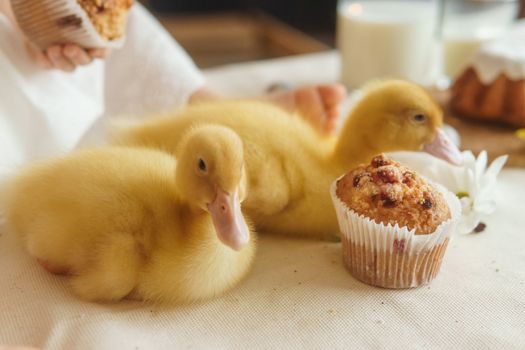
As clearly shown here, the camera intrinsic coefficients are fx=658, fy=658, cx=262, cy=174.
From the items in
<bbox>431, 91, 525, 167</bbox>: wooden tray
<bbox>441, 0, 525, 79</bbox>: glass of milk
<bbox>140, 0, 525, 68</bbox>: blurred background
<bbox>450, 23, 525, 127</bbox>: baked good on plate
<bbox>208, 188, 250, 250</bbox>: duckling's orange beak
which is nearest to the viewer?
<bbox>208, 188, 250, 250</bbox>: duckling's orange beak

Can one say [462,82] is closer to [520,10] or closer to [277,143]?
[277,143]

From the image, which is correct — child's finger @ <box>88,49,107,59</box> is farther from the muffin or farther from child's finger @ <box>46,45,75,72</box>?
the muffin

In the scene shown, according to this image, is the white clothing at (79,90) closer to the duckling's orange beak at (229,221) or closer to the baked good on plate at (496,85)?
the duckling's orange beak at (229,221)

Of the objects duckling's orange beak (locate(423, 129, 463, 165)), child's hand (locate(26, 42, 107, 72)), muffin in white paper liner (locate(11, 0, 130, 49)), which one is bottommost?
duckling's orange beak (locate(423, 129, 463, 165))

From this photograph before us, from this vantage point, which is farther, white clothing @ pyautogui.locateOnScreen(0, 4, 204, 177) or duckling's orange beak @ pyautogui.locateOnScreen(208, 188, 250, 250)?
white clothing @ pyautogui.locateOnScreen(0, 4, 204, 177)

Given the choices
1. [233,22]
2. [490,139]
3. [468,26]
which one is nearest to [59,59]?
[490,139]

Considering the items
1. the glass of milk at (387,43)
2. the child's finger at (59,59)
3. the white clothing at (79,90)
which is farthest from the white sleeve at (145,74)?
the glass of milk at (387,43)

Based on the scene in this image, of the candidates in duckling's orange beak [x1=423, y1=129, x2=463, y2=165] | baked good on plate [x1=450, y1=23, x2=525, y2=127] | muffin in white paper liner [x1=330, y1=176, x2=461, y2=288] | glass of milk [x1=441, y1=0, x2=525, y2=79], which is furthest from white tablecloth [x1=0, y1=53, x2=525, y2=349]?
glass of milk [x1=441, y1=0, x2=525, y2=79]
